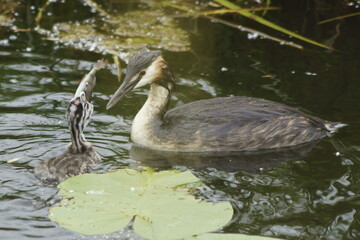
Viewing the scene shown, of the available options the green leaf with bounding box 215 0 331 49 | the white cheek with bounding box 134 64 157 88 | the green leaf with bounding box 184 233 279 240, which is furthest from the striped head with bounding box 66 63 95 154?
the green leaf with bounding box 215 0 331 49

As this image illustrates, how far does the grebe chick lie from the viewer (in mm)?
5793

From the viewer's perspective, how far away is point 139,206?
17.0 ft

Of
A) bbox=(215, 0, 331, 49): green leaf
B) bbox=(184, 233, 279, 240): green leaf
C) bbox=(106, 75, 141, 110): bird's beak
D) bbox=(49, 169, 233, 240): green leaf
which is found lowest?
bbox=(49, 169, 233, 240): green leaf

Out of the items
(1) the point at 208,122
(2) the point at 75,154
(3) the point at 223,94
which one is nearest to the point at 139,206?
(2) the point at 75,154

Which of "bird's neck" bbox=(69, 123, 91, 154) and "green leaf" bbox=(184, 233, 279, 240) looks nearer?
"green leaf" bbox=(184, 233, 279, 240)

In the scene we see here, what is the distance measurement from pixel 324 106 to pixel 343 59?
1585mm

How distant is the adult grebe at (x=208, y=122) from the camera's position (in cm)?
685

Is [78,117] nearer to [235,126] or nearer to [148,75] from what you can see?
[148,75]

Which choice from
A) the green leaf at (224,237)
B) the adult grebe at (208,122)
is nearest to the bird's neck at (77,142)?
the adult grebe at (208,122)

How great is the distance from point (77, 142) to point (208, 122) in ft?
4.69

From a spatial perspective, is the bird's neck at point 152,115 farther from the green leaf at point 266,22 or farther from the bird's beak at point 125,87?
the green leaf at point 266,22

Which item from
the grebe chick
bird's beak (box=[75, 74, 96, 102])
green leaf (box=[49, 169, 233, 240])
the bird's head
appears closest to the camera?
green leaf (box=[49, 169, 233, 240])

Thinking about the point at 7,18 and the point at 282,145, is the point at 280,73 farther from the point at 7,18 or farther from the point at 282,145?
the point at 7,18

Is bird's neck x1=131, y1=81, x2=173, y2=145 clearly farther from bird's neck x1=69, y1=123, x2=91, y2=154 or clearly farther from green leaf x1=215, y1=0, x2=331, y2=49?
green leaf x1=215, y1=0, x2=331, y2=49
